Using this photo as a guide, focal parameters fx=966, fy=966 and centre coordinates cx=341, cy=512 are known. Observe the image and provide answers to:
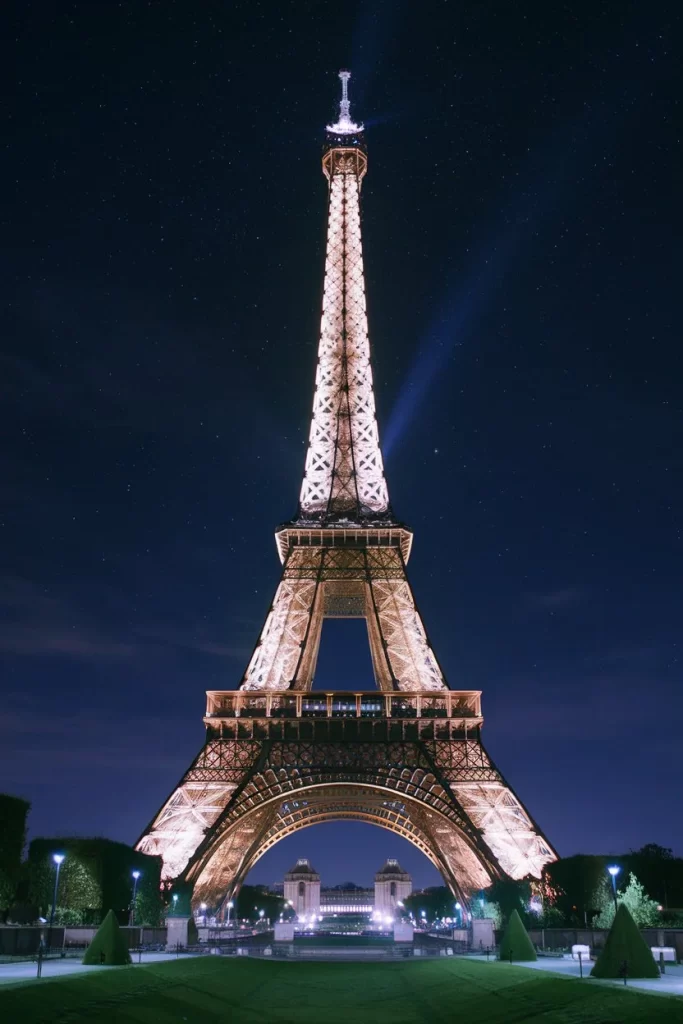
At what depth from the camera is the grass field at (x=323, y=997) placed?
66.5ft

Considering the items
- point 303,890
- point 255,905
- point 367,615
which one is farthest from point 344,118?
point 303,890

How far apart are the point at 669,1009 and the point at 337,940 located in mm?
57258

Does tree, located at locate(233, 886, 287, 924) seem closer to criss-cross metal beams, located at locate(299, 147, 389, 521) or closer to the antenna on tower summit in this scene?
criss-cross metal beams, located at locate(299, 147, 389, 521)

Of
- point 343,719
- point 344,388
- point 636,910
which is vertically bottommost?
point 636,910

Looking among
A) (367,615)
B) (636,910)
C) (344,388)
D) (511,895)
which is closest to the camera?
(636,910)

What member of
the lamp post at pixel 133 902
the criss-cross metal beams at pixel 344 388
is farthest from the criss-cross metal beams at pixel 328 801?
the criss-cross metal beams at pixel 344 388

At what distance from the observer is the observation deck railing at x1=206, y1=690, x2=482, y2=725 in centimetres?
6194

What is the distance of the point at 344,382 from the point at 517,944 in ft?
168

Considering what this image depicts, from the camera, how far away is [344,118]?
297 feet

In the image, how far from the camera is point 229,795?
58.2 meters

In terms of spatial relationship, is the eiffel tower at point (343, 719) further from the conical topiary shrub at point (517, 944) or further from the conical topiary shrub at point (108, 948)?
the conical topiary shrub at point (108, 948)

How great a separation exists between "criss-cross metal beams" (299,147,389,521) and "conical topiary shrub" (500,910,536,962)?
38.9 meters

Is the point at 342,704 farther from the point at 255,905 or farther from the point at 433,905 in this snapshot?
the point at 433,905

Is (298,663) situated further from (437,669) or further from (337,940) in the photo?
(337,940)
